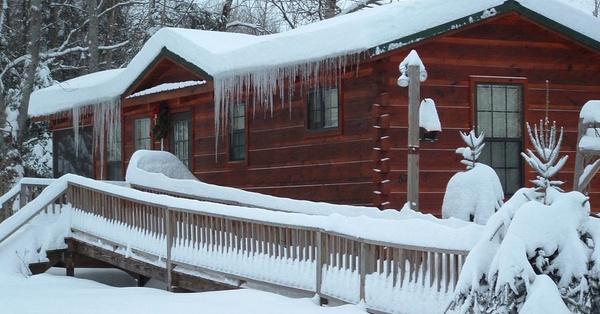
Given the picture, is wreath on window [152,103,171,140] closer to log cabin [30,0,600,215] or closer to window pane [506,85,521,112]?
log cabin [30,0,600,215]

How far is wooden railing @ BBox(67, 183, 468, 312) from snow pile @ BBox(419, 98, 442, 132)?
2.83m

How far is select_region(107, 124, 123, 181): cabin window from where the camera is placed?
72.8 feet

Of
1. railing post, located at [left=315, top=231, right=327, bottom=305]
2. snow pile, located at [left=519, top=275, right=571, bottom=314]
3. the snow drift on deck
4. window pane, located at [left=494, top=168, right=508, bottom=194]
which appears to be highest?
window pane, located at [left=494, top=168, right=508, bottom=194]

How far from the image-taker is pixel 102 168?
22922mm

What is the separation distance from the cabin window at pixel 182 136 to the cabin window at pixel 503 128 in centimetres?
712

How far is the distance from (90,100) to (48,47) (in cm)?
1499

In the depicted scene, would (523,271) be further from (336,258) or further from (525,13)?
(525,13)

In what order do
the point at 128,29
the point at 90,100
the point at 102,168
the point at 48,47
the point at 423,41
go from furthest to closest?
the point at 128,29 → the point at 48,47 → the point at 102,168 → the point at 90,100 → the point at 423,41

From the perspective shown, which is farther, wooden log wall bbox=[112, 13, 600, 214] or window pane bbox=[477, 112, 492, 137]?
A: window pane bbox=[477, 112, 492, 137]

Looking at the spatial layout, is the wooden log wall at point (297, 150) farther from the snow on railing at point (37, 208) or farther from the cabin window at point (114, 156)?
the snow on railing at point (37, 208)

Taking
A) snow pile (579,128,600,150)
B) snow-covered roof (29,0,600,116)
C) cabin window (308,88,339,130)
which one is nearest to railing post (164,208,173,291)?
snow-covered roof (29,0,600,116)

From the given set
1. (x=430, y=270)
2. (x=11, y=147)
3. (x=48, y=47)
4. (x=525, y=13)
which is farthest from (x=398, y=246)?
(x=48, y=47)

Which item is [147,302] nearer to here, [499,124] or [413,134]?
[413,134]

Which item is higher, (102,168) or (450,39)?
(450,39)
